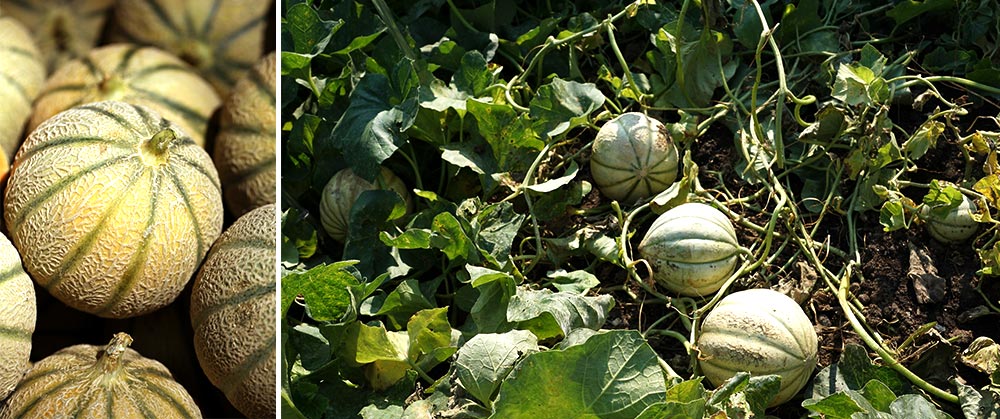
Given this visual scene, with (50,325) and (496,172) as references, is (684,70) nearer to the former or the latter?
(496,172)

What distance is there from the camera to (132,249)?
5.10 feet

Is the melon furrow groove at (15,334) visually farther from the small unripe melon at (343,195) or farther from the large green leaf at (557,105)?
the large green leaf at (557,105)

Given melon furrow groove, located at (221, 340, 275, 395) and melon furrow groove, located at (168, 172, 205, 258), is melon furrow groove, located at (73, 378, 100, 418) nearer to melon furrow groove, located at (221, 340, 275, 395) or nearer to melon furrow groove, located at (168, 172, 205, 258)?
melon furrow groove, located at (221, 340, 275, 395)

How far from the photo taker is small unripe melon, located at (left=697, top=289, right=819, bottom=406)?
74.5 inches

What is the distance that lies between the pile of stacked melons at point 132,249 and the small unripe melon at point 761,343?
34.2 inches

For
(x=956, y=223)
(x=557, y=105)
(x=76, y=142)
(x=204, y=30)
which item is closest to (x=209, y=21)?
(x=204, y=30)

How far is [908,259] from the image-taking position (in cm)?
220

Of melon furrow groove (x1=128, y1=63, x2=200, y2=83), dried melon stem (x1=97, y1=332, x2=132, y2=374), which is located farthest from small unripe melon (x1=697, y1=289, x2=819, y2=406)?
melon furrow groove (x1=128, y1=63, x2=200, y2=83)

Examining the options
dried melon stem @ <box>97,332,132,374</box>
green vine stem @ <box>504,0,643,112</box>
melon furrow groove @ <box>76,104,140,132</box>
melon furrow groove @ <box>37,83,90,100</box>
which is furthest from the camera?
green vine stem @ <box>504,0,643,112</box>

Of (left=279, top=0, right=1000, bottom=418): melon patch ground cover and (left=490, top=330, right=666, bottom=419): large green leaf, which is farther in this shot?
(left=279, top=0, right=1000, bottom=418): melon patch ground cover

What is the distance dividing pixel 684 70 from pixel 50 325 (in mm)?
1541

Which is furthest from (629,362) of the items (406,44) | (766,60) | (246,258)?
(766,60)

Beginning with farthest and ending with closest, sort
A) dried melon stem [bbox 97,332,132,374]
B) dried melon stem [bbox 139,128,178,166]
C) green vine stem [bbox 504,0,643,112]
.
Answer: green vine stem [bbox 504,0,643,112] → dried melon stem [bbox 139,128,178,166] → dried melon stem [bbox 97,332,132,374]

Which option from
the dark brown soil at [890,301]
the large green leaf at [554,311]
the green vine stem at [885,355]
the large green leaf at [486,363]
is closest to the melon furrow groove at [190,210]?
the large green leaf at [486,363]
